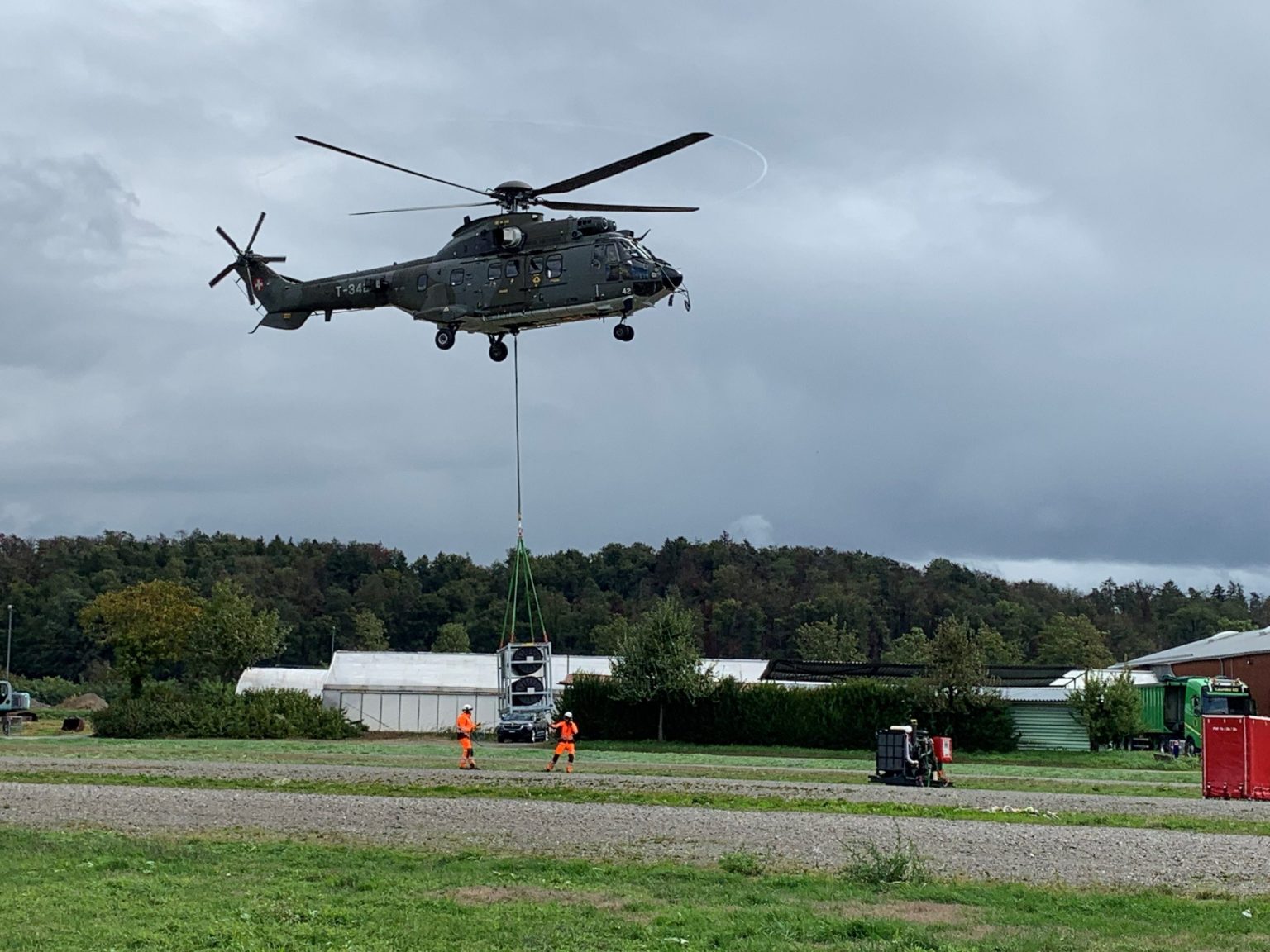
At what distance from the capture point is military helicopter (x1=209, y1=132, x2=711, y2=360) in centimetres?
3192

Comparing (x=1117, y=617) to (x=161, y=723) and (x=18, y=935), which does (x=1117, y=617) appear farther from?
(x=18, y=935)

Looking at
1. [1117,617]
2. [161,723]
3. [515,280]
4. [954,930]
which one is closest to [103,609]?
[161,723]

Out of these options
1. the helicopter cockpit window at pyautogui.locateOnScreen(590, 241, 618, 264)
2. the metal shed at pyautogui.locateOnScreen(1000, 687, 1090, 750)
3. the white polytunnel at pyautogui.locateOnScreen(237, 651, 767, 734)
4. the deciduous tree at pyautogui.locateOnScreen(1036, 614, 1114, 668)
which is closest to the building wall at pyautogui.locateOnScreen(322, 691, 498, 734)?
the white polytunnel at pyautogui.locateOnScreen(237, 651, 767, 734)

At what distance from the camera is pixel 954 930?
1316 cm

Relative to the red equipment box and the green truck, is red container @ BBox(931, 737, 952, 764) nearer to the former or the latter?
the red equipment box

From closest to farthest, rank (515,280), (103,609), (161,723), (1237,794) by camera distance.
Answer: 1. (1237,794)
2. (515,280)
3. (161,723)
4. (103,609)

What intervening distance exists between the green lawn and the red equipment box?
54.1 feet

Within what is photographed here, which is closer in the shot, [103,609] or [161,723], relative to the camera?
[161,723]

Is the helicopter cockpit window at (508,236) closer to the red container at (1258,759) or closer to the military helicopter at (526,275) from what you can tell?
the military helicopter at (526,275)

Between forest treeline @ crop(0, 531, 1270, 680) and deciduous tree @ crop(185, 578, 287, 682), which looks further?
forest treeline @ crop(0, 531, 1270, 680)

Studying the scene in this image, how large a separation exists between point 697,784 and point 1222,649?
166 ft

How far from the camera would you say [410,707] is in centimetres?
6581

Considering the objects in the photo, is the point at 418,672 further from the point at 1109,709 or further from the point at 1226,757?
the point at 1226,757

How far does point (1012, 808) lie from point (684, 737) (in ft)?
105
